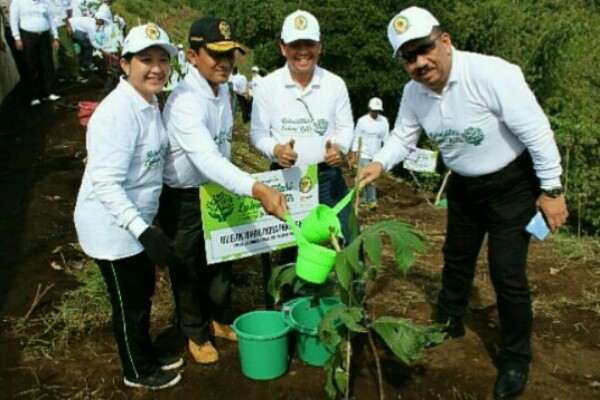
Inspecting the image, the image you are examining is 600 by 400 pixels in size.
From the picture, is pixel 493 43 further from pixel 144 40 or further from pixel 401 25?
pixel 144 40

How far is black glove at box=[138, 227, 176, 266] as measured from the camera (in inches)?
109

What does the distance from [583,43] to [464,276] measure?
1577 centimetres

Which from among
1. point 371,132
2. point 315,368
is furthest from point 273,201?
point 371,132

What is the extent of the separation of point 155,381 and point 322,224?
1426 millimetres

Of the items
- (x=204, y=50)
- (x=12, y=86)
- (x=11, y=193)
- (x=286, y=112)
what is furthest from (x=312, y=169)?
(x=12, y=86)

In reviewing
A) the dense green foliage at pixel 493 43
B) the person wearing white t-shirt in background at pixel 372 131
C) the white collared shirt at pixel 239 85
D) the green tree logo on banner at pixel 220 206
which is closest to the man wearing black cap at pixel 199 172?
the green tree logo on banner at pixel 220 206

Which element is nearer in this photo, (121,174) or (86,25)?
(121,174)

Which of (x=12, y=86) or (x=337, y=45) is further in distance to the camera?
(x=337, y=45)

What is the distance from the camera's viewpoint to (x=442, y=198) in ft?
Result: 31.6

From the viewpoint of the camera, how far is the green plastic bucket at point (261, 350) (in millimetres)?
3270

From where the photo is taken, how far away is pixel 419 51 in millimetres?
2895

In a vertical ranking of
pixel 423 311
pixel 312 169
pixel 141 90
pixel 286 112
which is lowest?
pixel 423 311

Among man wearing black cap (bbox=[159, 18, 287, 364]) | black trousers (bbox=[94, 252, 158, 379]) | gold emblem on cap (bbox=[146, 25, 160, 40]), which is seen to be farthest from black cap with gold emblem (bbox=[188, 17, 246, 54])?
black trousers (bbox=[94, 252, 158, 379])

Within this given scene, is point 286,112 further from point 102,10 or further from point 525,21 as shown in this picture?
point 525,21
